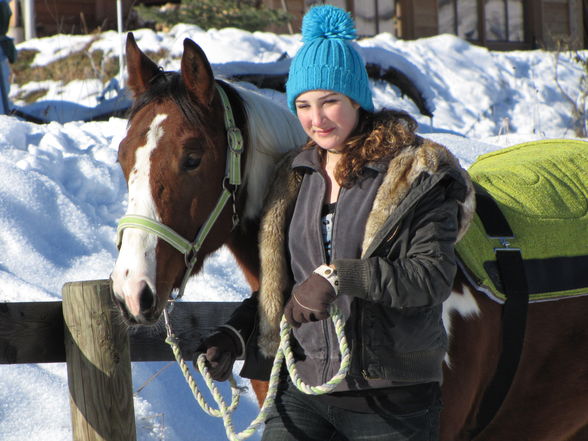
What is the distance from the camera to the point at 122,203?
216 inches

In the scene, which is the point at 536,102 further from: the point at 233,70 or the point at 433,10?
the point at 233,70

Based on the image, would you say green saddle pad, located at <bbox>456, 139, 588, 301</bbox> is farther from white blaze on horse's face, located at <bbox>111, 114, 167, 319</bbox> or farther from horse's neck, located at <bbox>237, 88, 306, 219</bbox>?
white blaze on horse's face, located at <bbox>111, 114, 167, 319</bbox>

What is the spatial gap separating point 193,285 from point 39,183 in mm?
1396

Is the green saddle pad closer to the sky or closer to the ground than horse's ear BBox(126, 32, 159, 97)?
closer to the ground

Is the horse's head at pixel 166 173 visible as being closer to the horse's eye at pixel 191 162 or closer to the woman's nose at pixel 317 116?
the horse's eye at pixel 191 162

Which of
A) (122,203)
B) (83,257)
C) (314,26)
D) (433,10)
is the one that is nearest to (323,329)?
(314,26)

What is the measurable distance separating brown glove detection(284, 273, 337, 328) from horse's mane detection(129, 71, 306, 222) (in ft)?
1.67

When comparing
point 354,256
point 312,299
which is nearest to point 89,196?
point 354,256

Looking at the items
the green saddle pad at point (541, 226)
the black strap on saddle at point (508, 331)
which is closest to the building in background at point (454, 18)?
the green saddle pad at point (541, 226)

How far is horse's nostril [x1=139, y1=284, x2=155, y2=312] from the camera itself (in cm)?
189

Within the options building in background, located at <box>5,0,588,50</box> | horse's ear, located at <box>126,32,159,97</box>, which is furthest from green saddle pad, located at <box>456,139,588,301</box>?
building in background, located at <box>5,0,588,50</box>

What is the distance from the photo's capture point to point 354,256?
6.31 feet

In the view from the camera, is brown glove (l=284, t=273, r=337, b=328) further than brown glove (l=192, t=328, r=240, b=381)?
No

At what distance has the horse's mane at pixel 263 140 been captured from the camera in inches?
88.1
